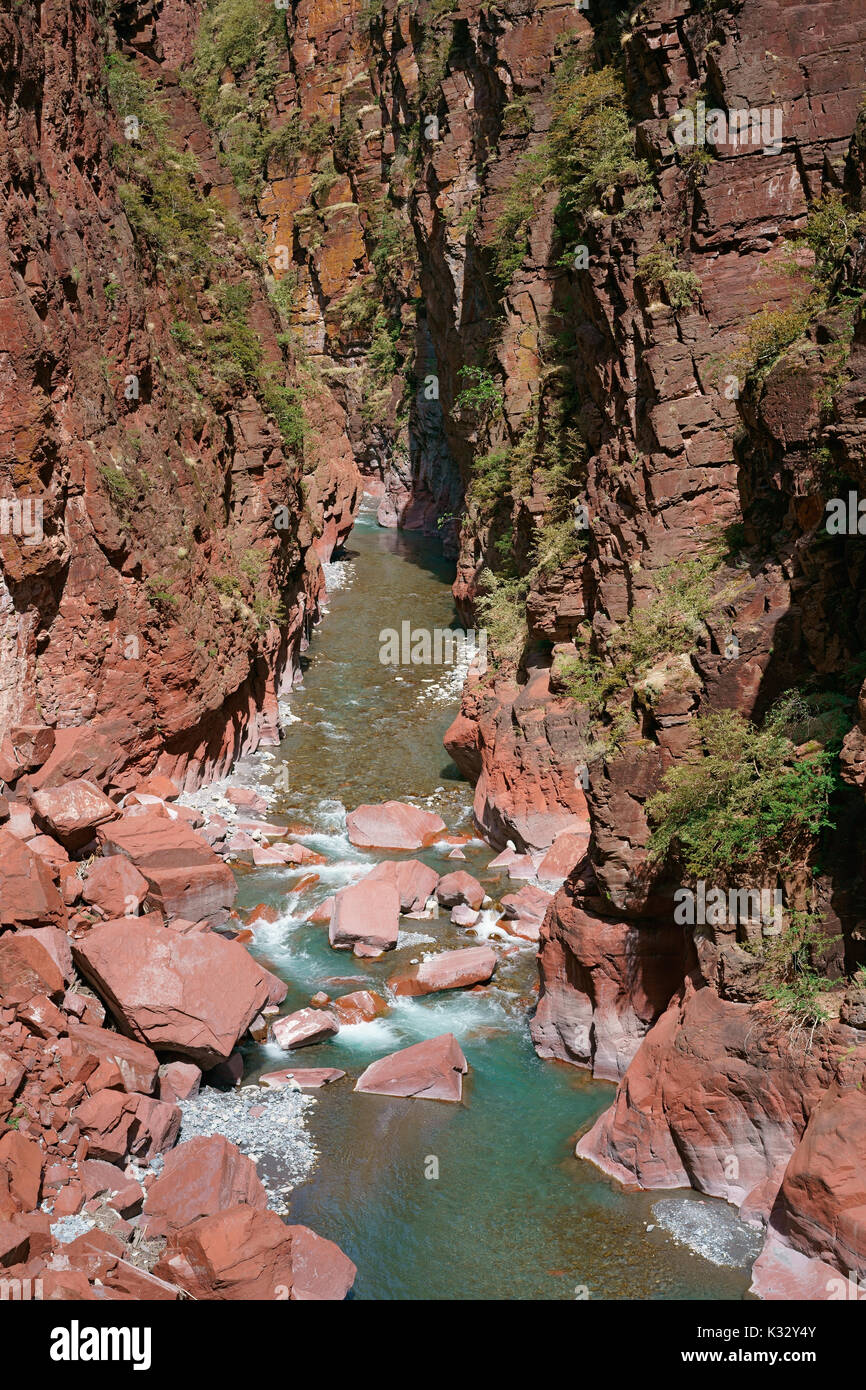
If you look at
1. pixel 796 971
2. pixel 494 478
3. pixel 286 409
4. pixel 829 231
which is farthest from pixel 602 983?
pixel 286 409

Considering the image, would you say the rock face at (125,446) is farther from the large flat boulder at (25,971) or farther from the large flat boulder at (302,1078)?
the large flat boulder at (302,1078)

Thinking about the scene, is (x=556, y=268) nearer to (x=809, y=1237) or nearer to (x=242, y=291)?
(x=242, y=291)

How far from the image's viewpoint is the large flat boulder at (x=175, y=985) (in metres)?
11.4

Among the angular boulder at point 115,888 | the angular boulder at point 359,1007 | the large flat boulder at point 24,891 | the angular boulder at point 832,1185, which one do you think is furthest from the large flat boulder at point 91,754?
the angular boulder at point 832,1185

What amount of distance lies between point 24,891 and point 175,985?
188cm

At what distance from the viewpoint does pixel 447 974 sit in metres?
14.1

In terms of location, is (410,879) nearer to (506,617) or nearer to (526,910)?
(526,910)

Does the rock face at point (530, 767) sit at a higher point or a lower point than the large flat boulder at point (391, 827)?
higher

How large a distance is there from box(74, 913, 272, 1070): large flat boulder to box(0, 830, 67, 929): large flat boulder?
0.49 metres

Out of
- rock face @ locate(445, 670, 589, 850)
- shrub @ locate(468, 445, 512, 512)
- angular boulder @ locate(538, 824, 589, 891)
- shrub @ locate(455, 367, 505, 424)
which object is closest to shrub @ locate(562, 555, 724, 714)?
rock face @ locate(445, 670, 589, 850)

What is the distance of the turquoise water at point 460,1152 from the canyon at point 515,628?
30 cm

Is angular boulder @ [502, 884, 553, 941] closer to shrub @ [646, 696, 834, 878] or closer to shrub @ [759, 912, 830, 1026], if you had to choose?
shrub @ [646, 696, 834, 878]
